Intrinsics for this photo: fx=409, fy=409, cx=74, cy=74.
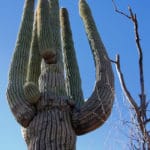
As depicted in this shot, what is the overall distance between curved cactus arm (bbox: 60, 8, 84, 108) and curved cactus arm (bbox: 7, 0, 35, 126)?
2.46ft

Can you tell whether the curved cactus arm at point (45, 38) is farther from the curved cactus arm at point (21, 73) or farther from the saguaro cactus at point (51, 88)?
the curved cactus arm at point (21, 73)

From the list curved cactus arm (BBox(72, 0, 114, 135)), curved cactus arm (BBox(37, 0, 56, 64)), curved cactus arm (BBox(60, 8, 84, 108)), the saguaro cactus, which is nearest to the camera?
the saguaro cactus

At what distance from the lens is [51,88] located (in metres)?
6.16

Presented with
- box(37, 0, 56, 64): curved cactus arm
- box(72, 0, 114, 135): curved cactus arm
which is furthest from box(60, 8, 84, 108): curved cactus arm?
box(37, 0, 56, 64): curved cactus arm

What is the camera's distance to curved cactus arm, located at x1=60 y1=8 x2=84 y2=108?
21.3ft

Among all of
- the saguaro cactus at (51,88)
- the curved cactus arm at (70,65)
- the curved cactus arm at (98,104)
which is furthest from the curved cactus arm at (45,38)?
the curved cactus arm at (98,104)

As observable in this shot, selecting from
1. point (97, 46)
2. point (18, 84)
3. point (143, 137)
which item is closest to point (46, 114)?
point (18, 84)

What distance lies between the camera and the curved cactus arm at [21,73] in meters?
5.90

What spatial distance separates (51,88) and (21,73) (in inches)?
20.7

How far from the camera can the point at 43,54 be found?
247 inches

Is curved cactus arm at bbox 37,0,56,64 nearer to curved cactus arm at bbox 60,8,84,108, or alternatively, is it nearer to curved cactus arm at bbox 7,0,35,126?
curved cactus arm at bbox 7,0,35,126

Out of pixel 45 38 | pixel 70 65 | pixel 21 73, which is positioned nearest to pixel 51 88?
pixel 21 73

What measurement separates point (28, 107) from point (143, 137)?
401 centimetres

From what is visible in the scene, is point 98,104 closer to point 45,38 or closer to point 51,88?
point 51,88
